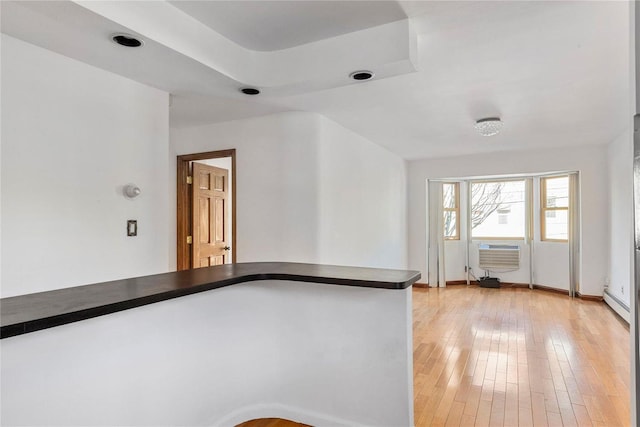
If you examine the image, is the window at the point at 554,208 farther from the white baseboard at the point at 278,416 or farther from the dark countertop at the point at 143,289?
the white baseboard at the point at 278,416

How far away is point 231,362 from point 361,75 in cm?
194

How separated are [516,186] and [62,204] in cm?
702

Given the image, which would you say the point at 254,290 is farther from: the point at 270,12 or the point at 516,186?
the point at 516,186

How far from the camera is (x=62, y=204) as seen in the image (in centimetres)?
235

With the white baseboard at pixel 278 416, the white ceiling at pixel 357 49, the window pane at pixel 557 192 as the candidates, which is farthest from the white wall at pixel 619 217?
the white baseboard at pixel 278 416

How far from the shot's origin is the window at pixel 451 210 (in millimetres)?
7301

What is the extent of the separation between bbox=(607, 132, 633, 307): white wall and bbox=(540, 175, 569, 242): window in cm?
91

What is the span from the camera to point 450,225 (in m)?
7.38

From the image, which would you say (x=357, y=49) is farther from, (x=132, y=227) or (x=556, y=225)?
(x=556, y=225)

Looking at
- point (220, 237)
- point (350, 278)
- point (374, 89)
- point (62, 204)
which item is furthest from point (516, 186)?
point (62, 204)

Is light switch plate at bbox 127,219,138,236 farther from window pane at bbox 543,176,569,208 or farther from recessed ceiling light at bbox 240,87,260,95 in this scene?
window pane at bbox 543,176,569,208

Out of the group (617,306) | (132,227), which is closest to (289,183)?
(132,227)

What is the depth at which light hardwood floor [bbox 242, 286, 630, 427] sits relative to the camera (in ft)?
7.78

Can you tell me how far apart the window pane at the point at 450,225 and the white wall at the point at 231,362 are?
18.7 feet
